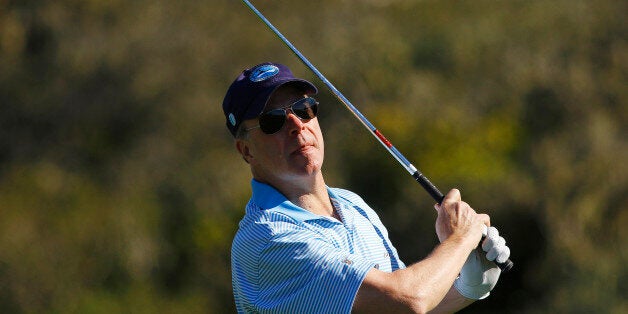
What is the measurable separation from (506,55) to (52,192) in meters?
4.52

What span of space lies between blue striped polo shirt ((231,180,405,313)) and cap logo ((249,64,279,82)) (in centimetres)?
32

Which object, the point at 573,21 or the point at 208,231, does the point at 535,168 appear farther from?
the point at 208,231

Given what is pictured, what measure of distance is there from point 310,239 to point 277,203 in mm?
206

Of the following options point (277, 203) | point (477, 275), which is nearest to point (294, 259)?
point (277, 203)

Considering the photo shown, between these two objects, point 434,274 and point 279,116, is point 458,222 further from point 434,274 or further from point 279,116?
point 279,116

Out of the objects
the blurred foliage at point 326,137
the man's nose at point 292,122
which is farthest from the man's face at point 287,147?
the blurred foliage at point 326,137

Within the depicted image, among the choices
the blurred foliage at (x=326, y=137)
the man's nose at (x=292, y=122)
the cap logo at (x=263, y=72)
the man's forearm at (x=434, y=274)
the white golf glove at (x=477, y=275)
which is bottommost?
the blurred foliage at (x=326, y=137)

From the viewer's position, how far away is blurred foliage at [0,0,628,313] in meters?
8.90

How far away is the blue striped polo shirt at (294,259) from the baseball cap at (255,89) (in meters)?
0.22

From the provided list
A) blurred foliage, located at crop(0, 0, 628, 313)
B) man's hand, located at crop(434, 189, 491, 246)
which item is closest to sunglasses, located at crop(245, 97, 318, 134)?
man's hand, located at crop(434, 189, 491, 246)

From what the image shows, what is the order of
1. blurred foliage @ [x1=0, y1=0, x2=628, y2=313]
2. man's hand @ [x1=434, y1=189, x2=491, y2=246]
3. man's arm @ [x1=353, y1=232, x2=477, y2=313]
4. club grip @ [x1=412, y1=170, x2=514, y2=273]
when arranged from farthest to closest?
blurred foliage @ [x1=0, y1=0, x2=628, y2=313]
club grip @ [x1=412, y1=170, x2=514, y2=273]
man's hand @ [x1=434, y1=189, x2=491, y2=246]
man's arm @ [x1=353, y1=232, x2=477, y2=313]

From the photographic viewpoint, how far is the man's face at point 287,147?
320cm

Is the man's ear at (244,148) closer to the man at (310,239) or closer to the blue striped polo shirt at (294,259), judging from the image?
the man at (310,239)

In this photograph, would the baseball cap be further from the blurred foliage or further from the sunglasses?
the blurred foliage
